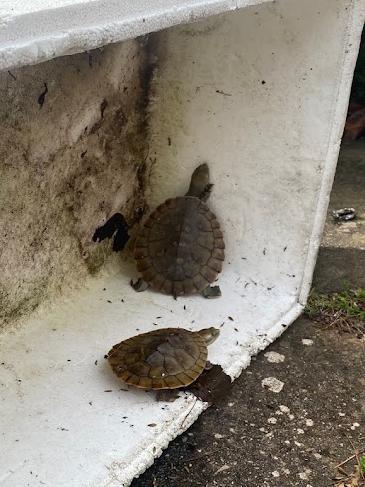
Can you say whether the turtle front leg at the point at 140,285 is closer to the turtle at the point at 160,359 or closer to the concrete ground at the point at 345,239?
the turtle at the point at 160,359

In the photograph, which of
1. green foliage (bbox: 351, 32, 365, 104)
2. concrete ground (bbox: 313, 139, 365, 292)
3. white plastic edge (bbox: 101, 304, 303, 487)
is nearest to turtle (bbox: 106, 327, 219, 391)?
white plastic edge (bbox: 101, 304, 303, 487)

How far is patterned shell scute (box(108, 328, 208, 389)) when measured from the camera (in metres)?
2.66

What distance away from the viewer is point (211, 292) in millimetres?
3428

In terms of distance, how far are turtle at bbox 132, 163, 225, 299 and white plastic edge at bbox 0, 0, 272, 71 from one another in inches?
57.8

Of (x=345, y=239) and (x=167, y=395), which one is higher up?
(x=167, y=395)

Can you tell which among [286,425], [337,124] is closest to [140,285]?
[286,425]

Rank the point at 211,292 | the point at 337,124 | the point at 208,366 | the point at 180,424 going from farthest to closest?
the point at 211,292, the point at 337,124, the point at 208,366, the point at 180,424

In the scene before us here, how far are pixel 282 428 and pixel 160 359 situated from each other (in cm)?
58

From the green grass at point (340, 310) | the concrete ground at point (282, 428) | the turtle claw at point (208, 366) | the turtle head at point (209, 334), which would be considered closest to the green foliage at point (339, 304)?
the green grass at point (340, 310)

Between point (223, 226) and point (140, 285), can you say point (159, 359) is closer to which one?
point (140, 285)

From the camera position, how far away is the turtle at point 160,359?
8.73 ft

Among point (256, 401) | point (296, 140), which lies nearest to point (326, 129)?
point (296, 140)

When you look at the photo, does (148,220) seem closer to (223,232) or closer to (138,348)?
(223,232)

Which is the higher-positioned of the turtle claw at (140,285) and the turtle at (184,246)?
the turtle at (184,246)
